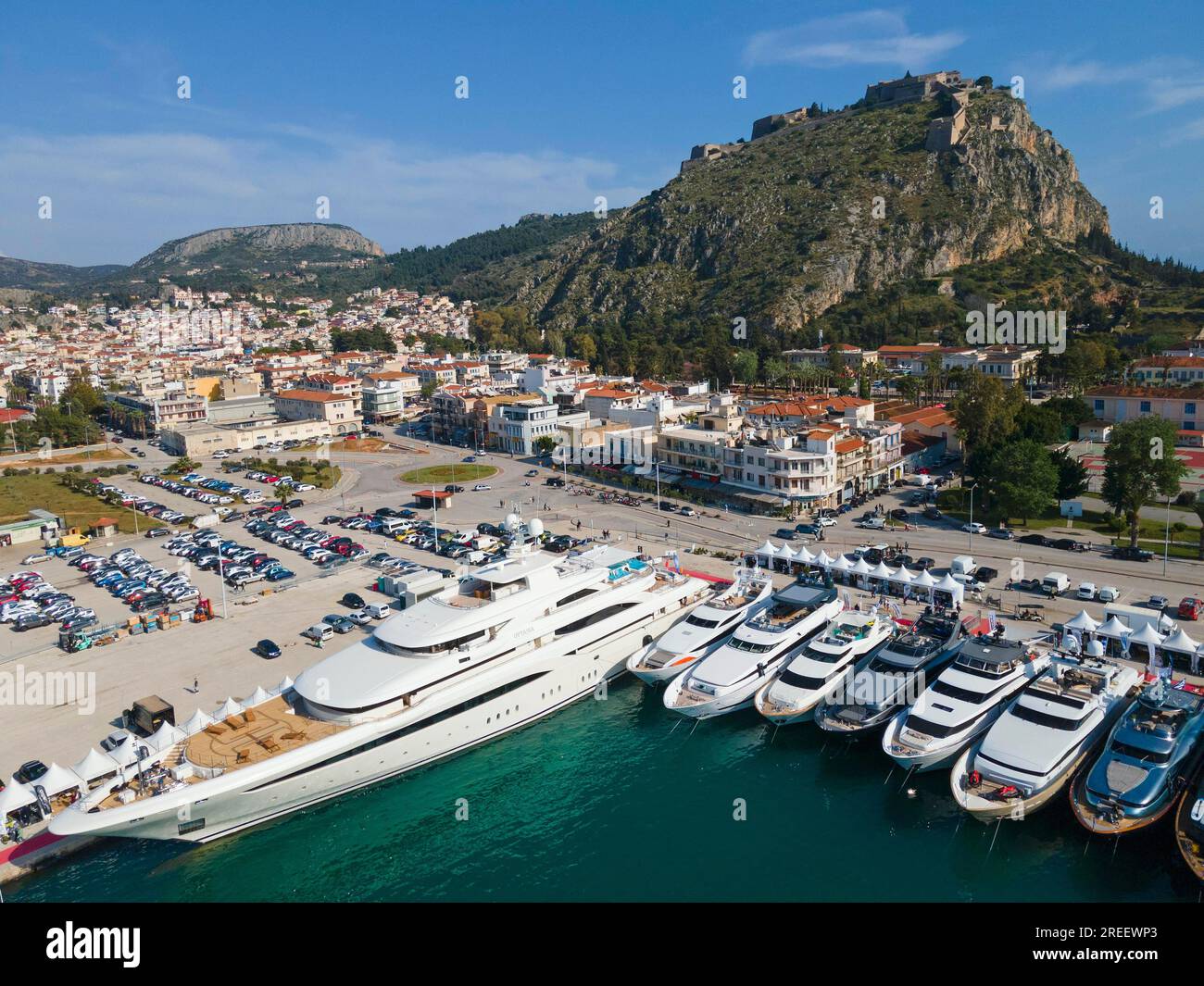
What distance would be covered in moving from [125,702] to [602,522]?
28142mm

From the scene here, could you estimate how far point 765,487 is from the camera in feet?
172

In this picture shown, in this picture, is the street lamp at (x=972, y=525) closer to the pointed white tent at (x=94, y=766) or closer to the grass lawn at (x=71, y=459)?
the pointed white tent at (x=94, y=766)

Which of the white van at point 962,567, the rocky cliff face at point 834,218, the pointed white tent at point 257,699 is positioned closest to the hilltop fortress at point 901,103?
the rocky cliff face at point 834,218

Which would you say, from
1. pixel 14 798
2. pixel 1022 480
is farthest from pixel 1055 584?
pixel 14 798

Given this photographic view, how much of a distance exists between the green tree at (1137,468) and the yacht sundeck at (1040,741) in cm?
1863

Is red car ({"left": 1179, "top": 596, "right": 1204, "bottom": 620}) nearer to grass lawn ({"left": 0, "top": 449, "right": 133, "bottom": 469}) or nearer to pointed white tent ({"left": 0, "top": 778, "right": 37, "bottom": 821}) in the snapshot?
pointed white tent ({"left": 0, "top": 778, "right": 37, "bottom": 821})

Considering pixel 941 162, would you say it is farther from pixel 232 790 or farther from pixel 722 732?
pixel 232 790

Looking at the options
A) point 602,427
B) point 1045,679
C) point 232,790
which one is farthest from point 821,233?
point 232,790

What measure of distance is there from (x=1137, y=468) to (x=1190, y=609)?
11.7 metres

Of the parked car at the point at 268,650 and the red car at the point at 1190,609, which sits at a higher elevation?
the red car at the point at 1190,609

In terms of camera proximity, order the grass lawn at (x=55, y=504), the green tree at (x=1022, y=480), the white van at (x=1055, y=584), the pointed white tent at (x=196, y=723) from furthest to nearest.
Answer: the grass lawn at (x=55, y=504) → the green tree at (x=1022, y=480) → the white van at (x=1055, y=584) → the pointed white tent at (x=196, y=723)

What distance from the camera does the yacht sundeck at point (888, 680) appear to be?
84.9 ft

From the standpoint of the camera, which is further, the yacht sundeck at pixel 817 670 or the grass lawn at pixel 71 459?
the grass lawn at pixel 71 459

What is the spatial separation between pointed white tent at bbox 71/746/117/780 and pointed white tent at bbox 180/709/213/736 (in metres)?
2.04
